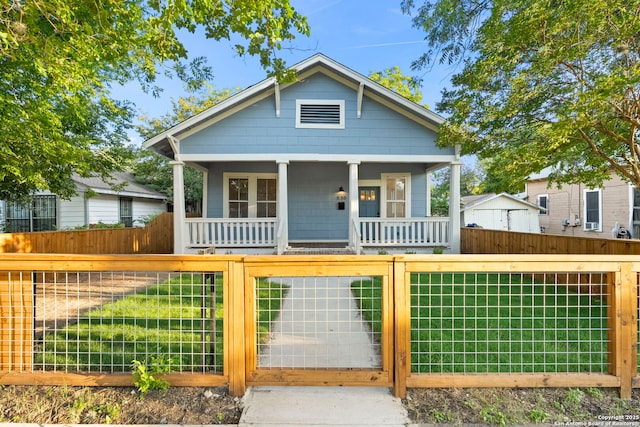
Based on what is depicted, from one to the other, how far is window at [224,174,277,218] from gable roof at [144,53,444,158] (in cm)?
238

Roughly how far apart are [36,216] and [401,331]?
15166mm

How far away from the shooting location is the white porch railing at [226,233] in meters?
8.77

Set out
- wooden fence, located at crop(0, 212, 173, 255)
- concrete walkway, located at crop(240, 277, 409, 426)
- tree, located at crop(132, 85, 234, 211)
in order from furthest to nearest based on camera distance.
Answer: tree, located at crop(132, 85, 234, 211)
wooden fence, located at crop(0, 212, 173, 255)
concrete walkway, located at crop(240, 277, 409, 426)

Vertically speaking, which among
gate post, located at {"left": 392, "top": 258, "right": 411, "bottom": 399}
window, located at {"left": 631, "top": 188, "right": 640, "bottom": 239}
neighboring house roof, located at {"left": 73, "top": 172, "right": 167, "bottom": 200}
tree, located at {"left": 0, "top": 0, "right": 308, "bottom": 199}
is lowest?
gate post, located at {"left": 392, "top": 258, "right": 411, "bottom": 399}

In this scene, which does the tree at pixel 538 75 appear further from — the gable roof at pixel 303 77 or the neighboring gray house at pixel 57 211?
the neighboring gray house at pixel 57 211

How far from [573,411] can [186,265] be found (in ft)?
10.8

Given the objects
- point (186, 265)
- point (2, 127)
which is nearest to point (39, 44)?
point (2, 127)

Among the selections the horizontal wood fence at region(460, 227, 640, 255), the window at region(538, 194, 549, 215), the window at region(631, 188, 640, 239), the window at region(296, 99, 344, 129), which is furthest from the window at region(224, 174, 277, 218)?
the window at region(538, 194, 549, 215)

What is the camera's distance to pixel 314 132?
8711 millimetres

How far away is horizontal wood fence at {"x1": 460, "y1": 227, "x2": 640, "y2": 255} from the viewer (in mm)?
4992

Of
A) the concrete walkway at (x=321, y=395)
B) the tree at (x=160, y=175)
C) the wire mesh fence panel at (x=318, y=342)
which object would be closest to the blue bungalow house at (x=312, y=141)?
the wire mesh fence panel at (x=318, y=342)

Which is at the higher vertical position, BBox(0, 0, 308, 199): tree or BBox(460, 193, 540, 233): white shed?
BBox(0, 0, 308, 199): tree

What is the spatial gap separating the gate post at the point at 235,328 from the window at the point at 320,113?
22.7ft

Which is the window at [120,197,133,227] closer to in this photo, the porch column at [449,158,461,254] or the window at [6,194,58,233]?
the window at [6,194,58,233]
